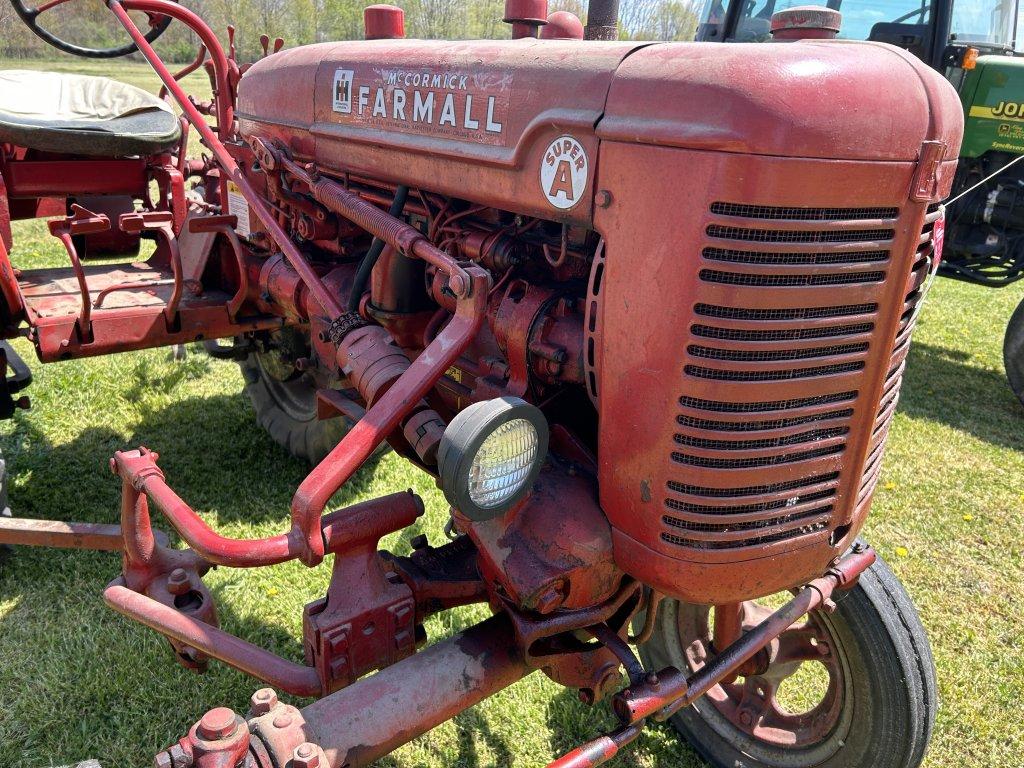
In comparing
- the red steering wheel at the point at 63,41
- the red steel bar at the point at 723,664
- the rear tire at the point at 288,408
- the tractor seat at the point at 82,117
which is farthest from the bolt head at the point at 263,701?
the tractor seat at the point at 82,117

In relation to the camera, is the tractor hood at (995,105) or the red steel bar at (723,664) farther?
the tractor hood at (995,105)

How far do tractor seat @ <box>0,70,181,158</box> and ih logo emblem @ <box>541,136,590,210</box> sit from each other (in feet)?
8.74

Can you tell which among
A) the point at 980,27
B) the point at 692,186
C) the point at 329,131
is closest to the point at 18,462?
the point at 329,131

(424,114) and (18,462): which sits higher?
(424,114)

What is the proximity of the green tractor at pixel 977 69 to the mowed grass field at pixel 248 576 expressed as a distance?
3.71 feet

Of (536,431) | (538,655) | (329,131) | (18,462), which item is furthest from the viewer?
(18,462)

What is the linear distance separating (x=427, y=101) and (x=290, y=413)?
2.18m

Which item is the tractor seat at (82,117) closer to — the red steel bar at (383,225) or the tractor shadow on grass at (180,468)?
the tractor shadow on grass at (180,468)

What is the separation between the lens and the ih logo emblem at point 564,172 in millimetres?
1499

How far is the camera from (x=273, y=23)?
77.5 ft

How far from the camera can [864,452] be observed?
157 centimetres

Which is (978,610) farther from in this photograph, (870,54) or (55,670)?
(55,670)

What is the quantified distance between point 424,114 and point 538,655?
1262mm

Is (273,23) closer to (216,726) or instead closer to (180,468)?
(180,468)
